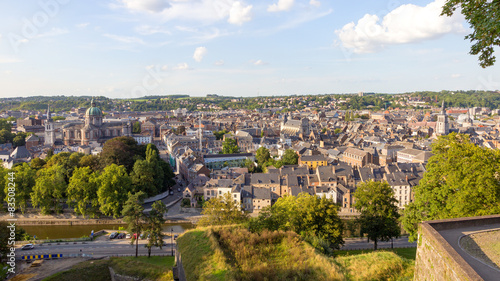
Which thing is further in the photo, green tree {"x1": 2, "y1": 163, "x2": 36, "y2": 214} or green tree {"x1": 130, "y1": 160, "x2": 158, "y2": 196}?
green tree {"x1": 130, "y1": 160, "x2": 158, "y2": 196}

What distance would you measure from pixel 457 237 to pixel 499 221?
173 centimetres

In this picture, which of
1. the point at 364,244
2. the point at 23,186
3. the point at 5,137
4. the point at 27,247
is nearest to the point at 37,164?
the point at 23,186

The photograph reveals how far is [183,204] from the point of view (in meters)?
35.3

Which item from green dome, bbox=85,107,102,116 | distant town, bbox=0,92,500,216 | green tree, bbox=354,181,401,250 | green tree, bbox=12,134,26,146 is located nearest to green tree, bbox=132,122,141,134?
distant town, bbox=0,92,500,216

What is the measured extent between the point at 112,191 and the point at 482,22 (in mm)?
31000

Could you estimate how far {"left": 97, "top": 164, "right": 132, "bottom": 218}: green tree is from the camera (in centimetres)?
3062

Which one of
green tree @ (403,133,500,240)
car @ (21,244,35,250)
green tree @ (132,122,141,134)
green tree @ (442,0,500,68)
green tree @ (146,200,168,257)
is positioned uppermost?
green tree @ (442,0,500,68)

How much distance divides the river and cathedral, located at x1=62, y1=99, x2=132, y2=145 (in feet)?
128

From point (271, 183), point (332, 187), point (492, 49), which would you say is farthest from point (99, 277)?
point (332, 187)

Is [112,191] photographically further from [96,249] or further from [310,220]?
[310,220]

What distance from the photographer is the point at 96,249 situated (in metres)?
23.3

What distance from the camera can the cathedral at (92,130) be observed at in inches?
2788

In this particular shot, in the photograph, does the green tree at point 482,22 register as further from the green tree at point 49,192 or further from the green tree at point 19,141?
the green tree at point 19,141

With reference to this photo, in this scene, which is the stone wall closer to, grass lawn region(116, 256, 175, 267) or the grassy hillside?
the grassy hillside
